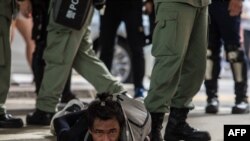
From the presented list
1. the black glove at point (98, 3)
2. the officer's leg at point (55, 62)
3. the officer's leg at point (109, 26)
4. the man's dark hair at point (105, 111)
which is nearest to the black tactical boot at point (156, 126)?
the man's dark hair at point (105, 111)

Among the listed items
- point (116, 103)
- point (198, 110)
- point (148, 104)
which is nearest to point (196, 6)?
point (148, 104)

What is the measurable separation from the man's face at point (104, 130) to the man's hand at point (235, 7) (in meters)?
2.21

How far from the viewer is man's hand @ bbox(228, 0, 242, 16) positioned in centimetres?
470

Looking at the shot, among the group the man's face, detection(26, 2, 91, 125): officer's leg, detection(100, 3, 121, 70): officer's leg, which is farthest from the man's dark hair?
detection(100, 3, 121, 70): officer's leg

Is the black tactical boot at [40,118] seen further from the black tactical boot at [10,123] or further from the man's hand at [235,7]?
the man's hand at [235,7]

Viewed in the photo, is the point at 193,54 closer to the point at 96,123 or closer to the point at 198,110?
the point at 96,123

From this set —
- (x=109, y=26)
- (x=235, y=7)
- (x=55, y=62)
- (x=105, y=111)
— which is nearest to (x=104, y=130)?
(x=105, y=111)

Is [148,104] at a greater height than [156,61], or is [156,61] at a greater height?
[156,61]

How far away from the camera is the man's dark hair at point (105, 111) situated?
112 inches

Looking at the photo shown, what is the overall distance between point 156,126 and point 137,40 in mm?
2111

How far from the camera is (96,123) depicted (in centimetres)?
284

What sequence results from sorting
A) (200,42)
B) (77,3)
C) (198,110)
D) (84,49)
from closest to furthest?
(200,42), (77,3), (84,49), (198,110)

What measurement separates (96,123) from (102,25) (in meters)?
2.62

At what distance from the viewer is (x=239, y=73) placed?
507 centimetres
